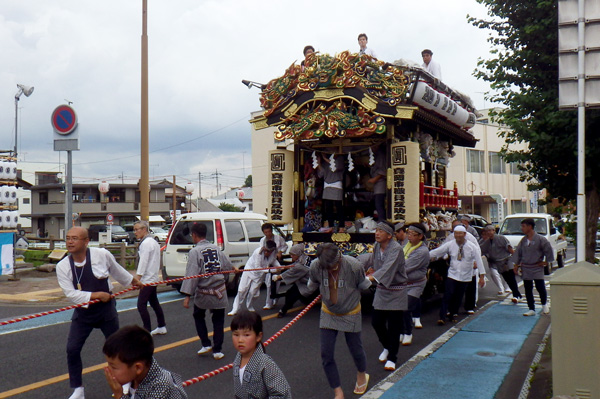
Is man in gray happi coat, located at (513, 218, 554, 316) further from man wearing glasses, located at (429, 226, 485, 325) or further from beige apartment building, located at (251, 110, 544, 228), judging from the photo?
beige apartment building, located at (251, 110, 544, 228)

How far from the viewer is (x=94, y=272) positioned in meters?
5.27

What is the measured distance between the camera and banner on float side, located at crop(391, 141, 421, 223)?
30.2 ft

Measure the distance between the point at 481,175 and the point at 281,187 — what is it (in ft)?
115

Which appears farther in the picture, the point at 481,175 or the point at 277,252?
the point at 481,175

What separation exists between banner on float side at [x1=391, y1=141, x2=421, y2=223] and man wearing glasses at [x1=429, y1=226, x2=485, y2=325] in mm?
722

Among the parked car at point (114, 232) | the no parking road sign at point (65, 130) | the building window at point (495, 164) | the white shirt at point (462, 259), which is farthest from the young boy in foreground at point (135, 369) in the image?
the building window at point (495, 164)

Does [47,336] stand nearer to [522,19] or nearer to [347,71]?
[347,71]

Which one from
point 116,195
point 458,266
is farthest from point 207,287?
point 116,195

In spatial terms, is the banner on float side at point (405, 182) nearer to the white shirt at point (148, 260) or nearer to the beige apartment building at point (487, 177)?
the white shirt at point (148, 260)

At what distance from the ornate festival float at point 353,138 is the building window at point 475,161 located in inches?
1204

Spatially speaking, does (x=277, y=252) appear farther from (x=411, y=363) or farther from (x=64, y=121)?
(x=64, y=121)

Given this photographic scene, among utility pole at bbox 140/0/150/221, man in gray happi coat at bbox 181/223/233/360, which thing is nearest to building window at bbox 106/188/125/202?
utility pole at bbox 140/0/150/221

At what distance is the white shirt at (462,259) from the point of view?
8852mm

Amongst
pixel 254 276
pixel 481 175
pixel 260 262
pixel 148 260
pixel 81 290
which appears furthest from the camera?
pixel 481 175
